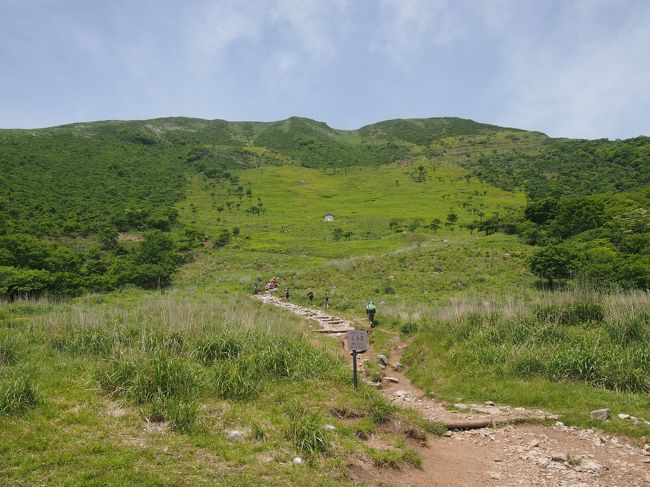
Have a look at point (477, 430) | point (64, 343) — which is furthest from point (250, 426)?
point (64, 343)

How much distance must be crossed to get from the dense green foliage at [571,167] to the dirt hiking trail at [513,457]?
6826cm

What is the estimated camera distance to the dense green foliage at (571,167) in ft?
244

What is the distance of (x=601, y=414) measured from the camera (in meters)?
8.69

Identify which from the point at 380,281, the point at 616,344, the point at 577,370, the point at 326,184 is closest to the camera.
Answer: the point at 577,370

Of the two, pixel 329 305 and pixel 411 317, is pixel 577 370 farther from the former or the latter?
pixel 329 305

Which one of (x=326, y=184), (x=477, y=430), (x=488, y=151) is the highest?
(x=488, y=151)

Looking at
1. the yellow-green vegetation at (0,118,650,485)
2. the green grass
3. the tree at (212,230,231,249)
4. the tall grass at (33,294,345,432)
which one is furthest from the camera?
the tree at (212,230,231,249)

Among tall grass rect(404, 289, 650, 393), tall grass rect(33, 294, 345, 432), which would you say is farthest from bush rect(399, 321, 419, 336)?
tall grass rect(33, 294, 345, 432)

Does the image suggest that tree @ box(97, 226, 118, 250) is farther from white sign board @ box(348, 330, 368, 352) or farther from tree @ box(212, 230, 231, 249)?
white sign board @ box(348, 330, 368, 352)

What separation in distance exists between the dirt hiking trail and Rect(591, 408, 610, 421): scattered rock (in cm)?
38

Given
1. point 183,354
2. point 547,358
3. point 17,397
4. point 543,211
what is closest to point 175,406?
point 17,397

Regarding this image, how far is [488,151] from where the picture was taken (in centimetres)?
12550

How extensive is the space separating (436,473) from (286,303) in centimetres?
2262

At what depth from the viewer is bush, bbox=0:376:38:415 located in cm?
722
